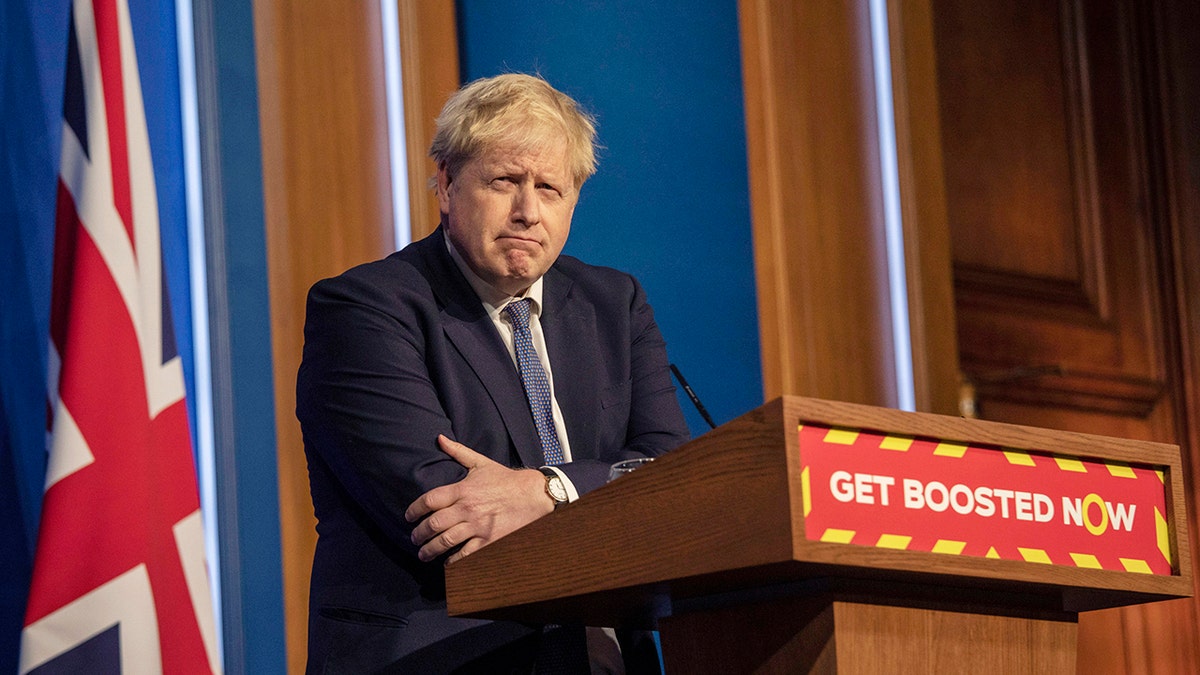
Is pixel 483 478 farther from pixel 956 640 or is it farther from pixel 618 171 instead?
pixel 618 171

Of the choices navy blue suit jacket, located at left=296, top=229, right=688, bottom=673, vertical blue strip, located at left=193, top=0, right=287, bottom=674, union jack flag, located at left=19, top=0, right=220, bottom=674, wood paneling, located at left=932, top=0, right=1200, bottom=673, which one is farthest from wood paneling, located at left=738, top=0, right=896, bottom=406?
union jack flag, located at left=19, top=0, right=220, bottom=674

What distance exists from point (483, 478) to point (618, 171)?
186 cm

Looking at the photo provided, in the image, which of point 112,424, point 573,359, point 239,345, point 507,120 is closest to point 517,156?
point 507,120

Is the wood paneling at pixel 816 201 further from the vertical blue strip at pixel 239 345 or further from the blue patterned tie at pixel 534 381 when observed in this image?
the blue patterned tie at pixel 534 381

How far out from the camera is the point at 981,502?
4.01ft

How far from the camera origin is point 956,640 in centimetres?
131

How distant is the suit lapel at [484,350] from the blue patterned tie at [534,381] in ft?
0.04

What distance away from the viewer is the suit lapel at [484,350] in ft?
6.03

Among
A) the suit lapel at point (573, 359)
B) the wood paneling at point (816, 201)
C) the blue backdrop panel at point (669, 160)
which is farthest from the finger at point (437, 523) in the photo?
the wood paneling at point (816, 201)

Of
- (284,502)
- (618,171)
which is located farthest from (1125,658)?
(284,502)

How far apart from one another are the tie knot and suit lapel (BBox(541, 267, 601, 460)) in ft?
0.10

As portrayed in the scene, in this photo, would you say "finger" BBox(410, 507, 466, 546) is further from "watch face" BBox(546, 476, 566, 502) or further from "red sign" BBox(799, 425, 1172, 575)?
"red sign" BBox(799, 425, 1172, 575)

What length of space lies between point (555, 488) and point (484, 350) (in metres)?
0.35

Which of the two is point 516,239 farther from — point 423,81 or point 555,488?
point 423,81
